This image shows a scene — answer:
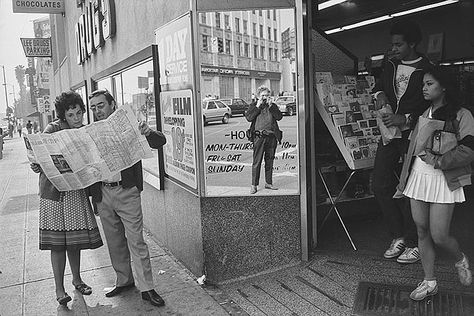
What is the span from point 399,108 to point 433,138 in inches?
32.8

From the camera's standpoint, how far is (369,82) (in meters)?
4.90

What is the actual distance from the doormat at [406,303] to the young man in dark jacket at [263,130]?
4.06ft

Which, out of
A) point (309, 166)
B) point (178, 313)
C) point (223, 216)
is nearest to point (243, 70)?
point (309, 166)

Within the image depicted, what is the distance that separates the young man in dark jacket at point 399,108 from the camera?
3783 millimetres

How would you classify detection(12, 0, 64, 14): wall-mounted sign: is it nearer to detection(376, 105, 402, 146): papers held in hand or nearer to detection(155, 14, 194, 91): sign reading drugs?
detection(155, 14, 194, 91): sign reading drugs

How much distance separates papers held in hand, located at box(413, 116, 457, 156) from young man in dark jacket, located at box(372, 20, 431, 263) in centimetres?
58

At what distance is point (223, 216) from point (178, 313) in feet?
2.85

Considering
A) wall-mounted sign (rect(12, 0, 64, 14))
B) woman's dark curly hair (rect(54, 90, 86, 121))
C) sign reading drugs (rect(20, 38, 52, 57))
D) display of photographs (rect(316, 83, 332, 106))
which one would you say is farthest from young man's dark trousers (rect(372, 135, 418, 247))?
sign reading drugs (rect(20, 38, 52, 57))

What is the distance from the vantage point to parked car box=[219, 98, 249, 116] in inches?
151

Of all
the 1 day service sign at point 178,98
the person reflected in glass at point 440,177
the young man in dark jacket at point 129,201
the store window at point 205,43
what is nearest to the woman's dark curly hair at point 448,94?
the person reflected in glass at point 440,177

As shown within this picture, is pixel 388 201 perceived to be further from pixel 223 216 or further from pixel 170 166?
pixel 170 166

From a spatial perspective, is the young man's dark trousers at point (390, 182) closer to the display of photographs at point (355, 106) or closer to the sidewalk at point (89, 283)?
the display of photographs at point (355, 106)

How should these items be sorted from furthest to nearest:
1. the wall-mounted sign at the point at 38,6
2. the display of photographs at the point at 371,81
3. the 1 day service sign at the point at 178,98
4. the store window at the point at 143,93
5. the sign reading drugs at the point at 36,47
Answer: the sign reading drugs at the point at 36,47 → the wall-mounted sign at the point at 38,6 → the store window at the point at 143,93 → the display of photographs at the point at 371,81 → the 1 day service sign at the point at 178,98

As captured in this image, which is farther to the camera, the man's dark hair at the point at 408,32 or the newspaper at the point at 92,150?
the man's dark hair at the point at 408,32
